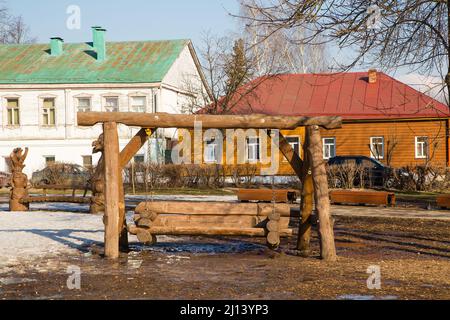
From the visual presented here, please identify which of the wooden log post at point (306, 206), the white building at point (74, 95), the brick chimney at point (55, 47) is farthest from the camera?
the brick chimney at point (55, 47)

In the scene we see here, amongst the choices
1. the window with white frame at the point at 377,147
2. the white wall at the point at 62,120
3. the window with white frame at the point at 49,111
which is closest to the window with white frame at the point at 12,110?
the white wall at the point at 62,120

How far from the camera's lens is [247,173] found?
29.5 m

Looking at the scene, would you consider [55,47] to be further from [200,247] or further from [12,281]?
[12,281]

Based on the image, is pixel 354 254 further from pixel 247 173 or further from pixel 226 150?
pixel 226 150

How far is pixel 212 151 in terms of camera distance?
4175cm

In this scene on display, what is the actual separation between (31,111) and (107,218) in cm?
3311

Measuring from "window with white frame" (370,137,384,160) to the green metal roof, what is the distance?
41.5ft

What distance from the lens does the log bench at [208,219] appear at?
35.0ft

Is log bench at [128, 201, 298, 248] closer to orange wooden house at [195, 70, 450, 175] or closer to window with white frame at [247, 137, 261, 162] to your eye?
orange wooden house at [195, 70, 450, 175]

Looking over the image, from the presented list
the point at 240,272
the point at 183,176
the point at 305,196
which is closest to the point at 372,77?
the point at 183,176

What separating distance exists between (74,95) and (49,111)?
188 cm

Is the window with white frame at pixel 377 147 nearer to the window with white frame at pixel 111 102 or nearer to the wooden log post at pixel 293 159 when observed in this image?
the window with white frame at pixel 111 102

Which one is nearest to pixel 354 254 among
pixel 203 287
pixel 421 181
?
pixel 203 287
